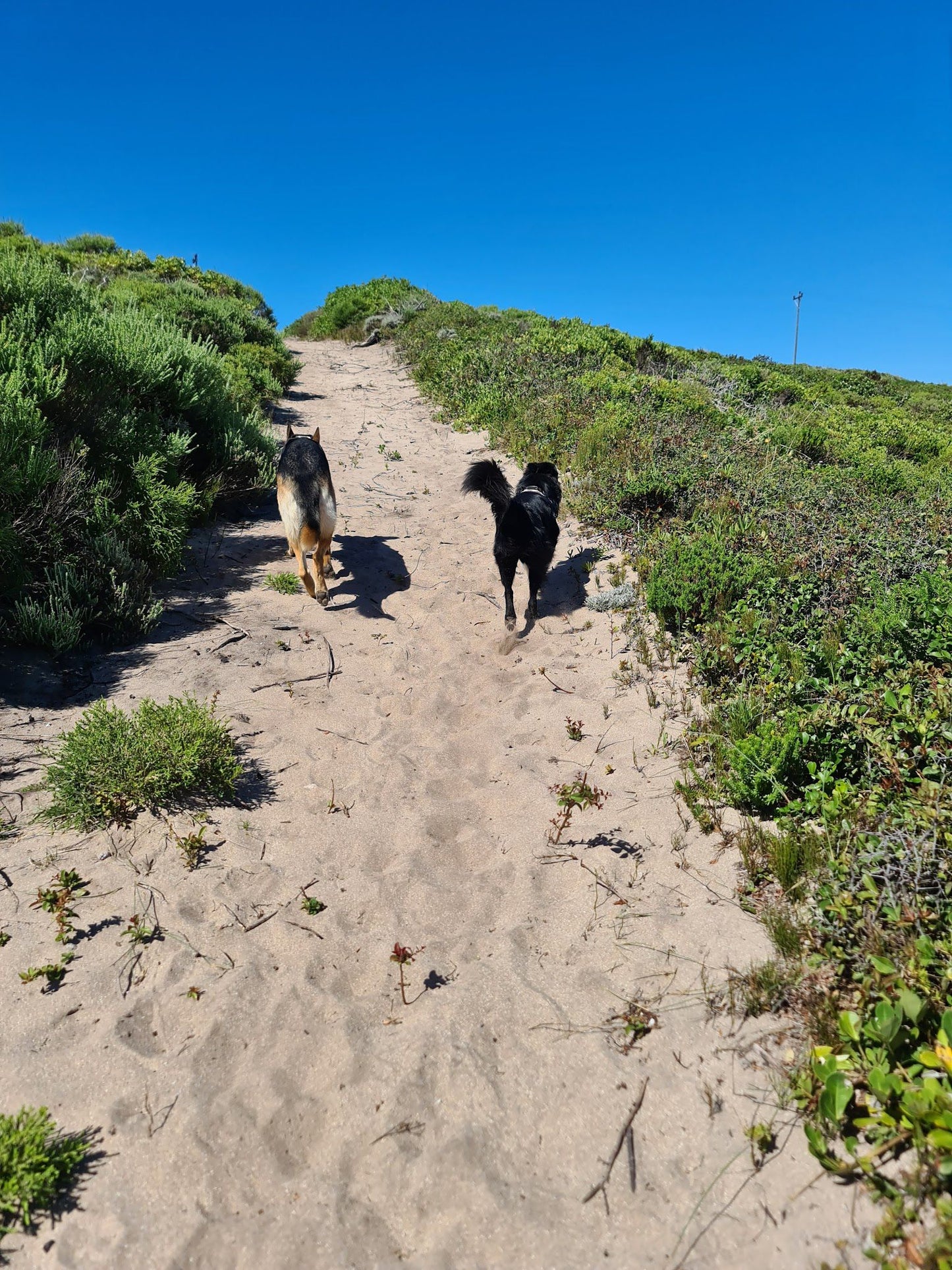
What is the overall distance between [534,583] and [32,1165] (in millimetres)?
5424

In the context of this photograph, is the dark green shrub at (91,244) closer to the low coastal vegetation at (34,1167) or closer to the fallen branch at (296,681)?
the fallen branch at (296,681)

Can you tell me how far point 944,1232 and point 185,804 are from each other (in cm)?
376

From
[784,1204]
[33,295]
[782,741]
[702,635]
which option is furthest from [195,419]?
[784,1204]

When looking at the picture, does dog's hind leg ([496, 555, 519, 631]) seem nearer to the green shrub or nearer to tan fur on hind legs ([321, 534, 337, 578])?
the green shrub

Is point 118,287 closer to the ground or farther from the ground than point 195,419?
farther from the ground

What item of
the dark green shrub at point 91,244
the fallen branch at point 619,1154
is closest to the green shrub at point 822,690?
the fallen branch at point 619,1154

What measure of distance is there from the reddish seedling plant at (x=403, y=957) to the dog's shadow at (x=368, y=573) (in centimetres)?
420

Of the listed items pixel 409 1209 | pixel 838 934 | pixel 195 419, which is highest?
pixel 195 419

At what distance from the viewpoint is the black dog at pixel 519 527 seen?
247 inches

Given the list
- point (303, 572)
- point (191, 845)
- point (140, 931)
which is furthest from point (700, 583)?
point (140, 931)

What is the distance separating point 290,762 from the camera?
4488 millimetres

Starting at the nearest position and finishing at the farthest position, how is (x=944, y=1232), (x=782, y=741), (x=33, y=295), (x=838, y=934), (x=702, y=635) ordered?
(x=944, y=1232)
(x=838, y=934)
(x=782, y=741)
(x=702, y=635)
(x=33, y=295)

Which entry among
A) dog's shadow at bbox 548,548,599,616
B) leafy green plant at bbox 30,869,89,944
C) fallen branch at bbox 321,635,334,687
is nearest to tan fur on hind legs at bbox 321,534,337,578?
fallen branch at bbox 321,635,334,687

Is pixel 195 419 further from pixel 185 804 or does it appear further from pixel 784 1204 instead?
pixel 784 1204
